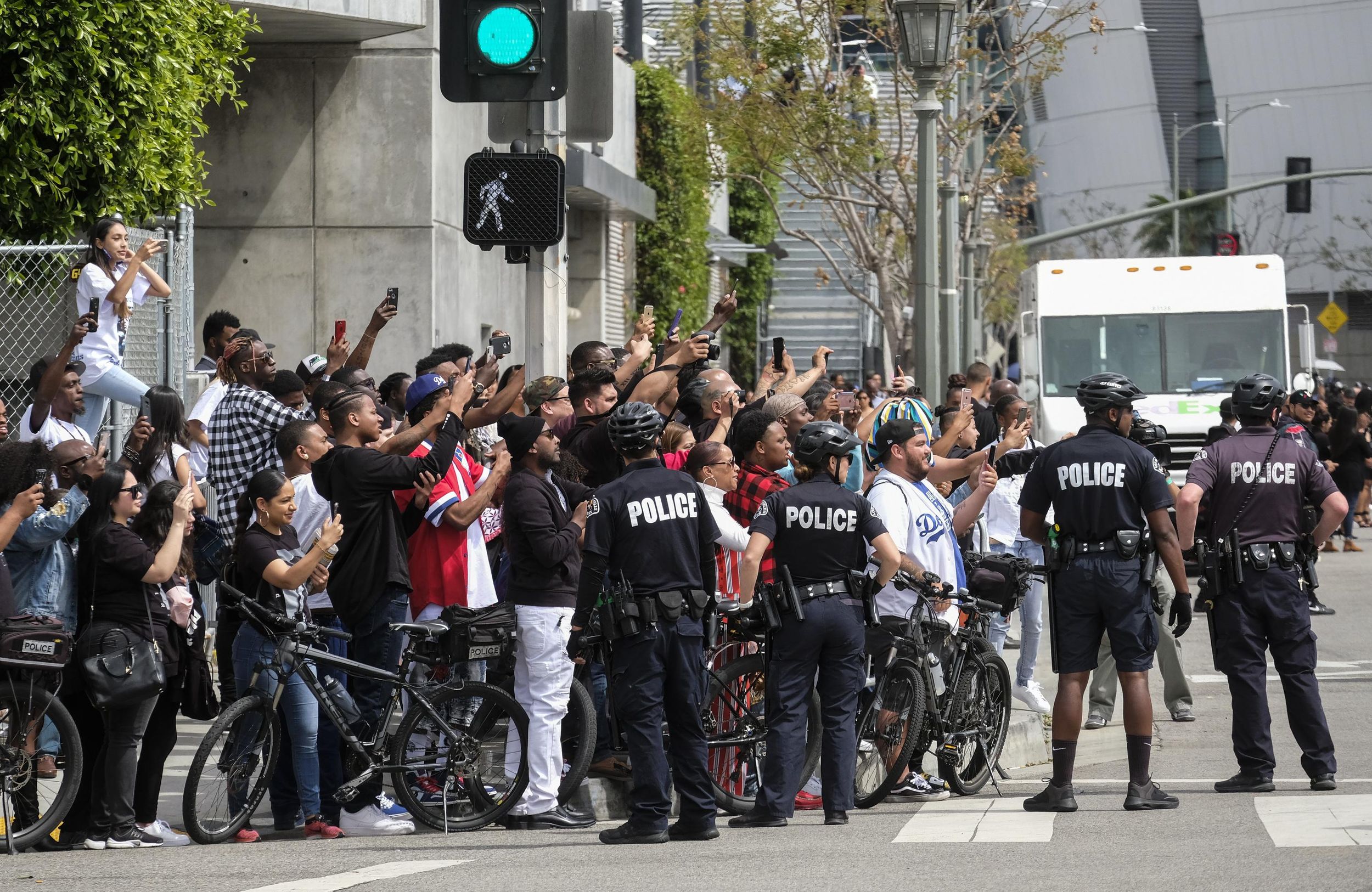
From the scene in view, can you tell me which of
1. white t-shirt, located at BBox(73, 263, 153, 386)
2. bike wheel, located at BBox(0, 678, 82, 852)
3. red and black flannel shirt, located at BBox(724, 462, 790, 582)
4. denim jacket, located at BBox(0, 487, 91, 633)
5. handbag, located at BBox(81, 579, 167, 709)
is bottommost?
bike wheel, located at BBox(0, 678, 82, 852)

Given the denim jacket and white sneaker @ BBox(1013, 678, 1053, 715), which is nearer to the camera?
the denim jacket

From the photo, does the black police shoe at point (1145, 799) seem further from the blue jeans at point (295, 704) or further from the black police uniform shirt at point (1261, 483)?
the blue jeans at point (295, 704)

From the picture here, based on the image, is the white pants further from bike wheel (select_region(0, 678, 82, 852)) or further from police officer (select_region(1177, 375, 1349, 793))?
police officer (select_region(1177, 375, 1349, 793))

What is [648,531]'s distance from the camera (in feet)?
26.8

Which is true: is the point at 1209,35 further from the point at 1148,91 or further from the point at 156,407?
the point at 156,407

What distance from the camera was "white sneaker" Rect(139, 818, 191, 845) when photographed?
8398 mm

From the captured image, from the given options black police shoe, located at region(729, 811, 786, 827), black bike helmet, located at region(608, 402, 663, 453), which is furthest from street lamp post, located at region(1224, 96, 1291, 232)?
black bike helmet, located at region(608, 402, 663, 453)

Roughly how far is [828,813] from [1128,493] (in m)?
2.01

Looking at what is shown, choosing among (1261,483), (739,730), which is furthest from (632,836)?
(1261,483)

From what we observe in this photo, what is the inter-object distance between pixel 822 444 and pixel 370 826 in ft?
8.72

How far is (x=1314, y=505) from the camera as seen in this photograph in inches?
382

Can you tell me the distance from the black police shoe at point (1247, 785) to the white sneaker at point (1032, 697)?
285cm

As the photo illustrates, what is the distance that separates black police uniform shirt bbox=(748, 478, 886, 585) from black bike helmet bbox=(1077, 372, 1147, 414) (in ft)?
4.41

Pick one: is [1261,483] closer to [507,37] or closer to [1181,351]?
[507,37]
